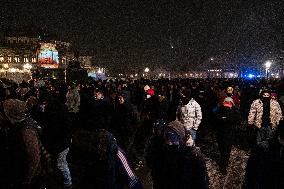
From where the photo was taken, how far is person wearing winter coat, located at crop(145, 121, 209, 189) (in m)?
4.24

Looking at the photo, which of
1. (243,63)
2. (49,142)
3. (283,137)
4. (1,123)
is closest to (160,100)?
(49,142)

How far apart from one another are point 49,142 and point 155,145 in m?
2.63

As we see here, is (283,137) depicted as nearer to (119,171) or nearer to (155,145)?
(155,145)

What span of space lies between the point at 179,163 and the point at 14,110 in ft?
6.42

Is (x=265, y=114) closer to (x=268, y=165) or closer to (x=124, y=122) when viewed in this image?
(x=124, y=122)

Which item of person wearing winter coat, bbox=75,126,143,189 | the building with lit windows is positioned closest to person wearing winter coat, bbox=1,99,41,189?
person wearing winter coat, bbox=75,126,143,189

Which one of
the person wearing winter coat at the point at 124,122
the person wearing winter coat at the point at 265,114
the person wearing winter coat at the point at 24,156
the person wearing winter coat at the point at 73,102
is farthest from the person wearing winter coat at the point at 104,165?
the person wearing winter coat at the point at 73,102

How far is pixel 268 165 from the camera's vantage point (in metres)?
4.23

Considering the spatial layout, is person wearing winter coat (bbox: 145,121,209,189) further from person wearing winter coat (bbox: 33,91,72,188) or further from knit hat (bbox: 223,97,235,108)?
knit hat (bbox: 223,97,235,108)

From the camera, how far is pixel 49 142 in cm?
676

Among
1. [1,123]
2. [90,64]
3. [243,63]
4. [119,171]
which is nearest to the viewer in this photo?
[119,171]

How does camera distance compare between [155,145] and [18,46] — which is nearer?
[155,145]

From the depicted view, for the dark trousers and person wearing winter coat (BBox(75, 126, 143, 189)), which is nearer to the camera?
person wearing winter coat (BBox(75, 126, 143, 189))

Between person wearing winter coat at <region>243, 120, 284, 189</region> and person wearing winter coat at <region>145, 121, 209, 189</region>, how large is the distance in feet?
1.64
